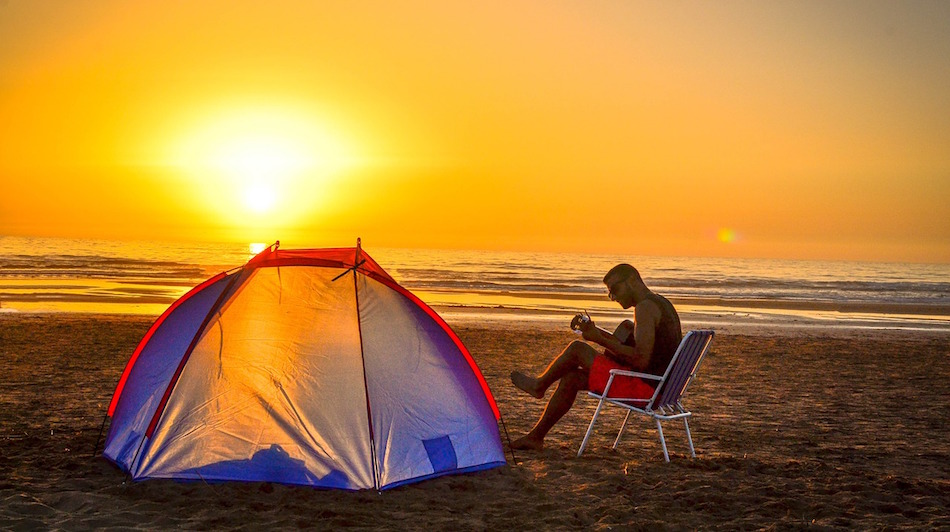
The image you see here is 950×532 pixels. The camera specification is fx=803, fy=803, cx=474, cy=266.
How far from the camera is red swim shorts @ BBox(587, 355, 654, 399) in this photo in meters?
6.74

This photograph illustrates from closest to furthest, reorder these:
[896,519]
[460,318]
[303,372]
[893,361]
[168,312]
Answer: [896,519], [303,372], [168,312], [893,361], [460,318]

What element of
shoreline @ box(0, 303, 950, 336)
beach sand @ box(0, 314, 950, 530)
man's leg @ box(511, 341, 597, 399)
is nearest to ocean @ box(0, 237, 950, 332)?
shoreline @ box(0, 303, 950, 336)

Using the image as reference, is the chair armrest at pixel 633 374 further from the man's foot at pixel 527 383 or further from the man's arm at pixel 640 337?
the man's foot at pixel 527 383

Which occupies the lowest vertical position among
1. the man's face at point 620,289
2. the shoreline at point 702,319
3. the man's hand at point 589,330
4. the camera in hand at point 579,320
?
the shoreline at point 702,319

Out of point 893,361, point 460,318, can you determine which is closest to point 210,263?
point 460,318

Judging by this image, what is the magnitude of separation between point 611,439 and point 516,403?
6.69ft

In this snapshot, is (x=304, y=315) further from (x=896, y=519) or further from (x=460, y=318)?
(x=460, y=318)

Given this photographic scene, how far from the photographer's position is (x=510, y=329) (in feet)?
62.0

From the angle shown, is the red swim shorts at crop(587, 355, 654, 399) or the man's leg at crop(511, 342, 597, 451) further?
the man's leg at crop(511, 342, 597, 451)

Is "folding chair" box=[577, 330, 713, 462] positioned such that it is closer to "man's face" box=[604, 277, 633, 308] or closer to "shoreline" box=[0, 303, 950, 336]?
"man's face" box=[604, 277, 633, 308]

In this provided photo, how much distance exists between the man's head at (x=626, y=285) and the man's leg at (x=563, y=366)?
0.53 meters

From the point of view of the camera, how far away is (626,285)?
6742mm

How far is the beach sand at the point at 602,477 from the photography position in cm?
532

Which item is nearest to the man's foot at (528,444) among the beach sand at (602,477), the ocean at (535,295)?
the beach sand at (602,477)
